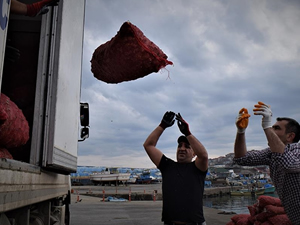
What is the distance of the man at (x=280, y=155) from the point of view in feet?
9.50

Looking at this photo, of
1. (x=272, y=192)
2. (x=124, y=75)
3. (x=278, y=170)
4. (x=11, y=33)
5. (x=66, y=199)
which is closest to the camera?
(x=278, y=170)

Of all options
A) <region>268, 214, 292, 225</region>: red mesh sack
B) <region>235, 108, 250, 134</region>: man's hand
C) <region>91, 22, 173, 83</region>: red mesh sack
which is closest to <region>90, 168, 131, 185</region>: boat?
<region>268, 214, 292, 225</region>: red mesh sack

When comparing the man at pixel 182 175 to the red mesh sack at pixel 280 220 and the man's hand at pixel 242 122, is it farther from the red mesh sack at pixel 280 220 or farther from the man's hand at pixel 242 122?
the red mesh sack at pixel 280 220

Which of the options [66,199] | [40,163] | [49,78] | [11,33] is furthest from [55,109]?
[66,199]

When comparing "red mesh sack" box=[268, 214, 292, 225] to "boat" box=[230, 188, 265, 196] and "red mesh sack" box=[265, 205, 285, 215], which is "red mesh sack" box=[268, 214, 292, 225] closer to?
"red mesh sack" box=[265, 205, 285, 215]

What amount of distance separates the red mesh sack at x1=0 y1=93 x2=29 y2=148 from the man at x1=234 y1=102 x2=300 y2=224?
2.17m

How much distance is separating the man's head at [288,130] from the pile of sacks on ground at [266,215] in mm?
1433

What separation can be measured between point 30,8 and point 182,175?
2395 mm

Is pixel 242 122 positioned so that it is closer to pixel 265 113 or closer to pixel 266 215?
pixel 265 113

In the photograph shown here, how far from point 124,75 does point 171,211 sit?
163 cm

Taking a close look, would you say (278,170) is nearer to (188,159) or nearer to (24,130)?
(188,159)

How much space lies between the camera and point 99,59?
353 cm

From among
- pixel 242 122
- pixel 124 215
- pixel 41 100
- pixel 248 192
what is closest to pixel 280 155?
pixel 242 122

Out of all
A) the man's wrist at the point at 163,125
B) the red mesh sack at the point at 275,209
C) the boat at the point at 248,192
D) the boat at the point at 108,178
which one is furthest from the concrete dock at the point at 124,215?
the boat at the point at 248,192
